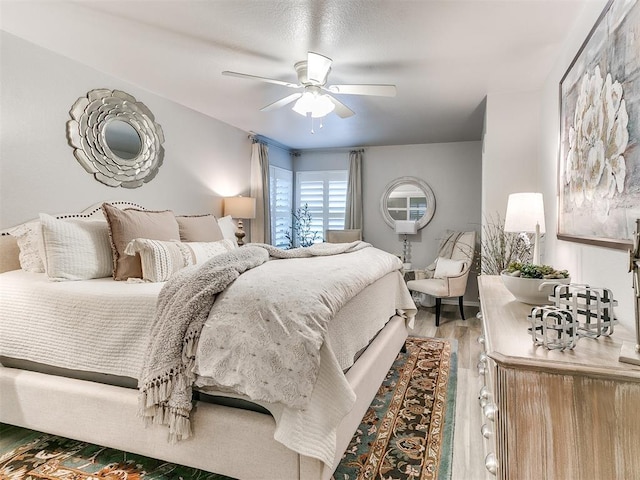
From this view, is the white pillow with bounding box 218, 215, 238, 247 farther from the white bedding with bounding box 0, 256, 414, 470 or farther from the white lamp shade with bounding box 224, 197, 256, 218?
the white bedding with bounding box 0, 256, 414, 470

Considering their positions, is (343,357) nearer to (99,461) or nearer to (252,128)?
(99,461)

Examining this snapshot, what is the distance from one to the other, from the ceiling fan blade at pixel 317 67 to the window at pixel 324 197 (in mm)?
3574

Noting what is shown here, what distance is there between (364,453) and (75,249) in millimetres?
2094

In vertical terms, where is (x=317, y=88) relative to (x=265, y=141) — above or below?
below

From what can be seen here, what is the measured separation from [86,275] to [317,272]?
1.52m

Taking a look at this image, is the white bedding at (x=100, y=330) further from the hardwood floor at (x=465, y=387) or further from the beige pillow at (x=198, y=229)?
the beige pillow at (x=198, y=229)

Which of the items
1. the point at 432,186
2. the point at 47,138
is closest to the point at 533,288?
the point at 47,138

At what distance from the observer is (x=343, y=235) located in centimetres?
586

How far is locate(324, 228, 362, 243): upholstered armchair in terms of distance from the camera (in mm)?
5828

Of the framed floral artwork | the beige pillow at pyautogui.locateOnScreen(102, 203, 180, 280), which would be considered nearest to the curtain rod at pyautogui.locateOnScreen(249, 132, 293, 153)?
the beige pillow at pyautogui.locateOnScreen(102, 203, 180, 280)

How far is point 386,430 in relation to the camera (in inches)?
85.0

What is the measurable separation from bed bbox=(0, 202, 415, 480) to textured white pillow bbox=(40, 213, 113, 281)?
0.11 m

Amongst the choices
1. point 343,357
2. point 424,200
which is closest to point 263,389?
point 343,357

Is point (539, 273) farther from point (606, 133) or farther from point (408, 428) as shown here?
point (408, 428)
